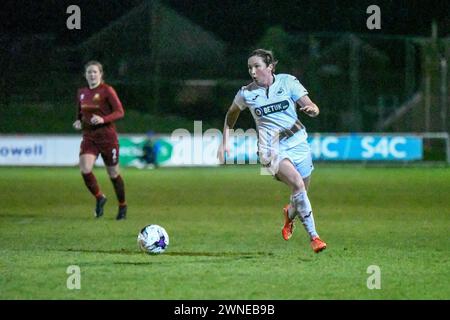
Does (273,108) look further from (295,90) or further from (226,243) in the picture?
(226,243)

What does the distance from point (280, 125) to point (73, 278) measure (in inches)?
118

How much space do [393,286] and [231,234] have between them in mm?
4410

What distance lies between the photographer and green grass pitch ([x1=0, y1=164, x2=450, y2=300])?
784cm

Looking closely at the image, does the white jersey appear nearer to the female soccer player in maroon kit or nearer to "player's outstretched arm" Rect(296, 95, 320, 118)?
"player's outstretched arm" Rect(296, 95, 320, 118)

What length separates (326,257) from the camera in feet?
32.1

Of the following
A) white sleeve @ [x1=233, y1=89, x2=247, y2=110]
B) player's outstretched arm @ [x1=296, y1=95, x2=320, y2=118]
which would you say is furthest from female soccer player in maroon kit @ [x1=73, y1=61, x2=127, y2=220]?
player's outstretched arm @ [x1=296, y1=95, x2=320, y2=118]

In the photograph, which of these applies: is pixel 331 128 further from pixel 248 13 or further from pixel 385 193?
pixel 385 193

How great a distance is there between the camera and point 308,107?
9578 mm

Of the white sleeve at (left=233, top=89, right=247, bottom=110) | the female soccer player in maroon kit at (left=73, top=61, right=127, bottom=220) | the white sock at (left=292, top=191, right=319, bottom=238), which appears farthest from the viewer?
the female soccer player in maroon kit at (left=73, top=61, right=127, bottom=220)

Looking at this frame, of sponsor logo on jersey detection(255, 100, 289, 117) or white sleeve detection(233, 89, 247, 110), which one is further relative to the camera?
white sleeve detection(233, 89, 247, 110)

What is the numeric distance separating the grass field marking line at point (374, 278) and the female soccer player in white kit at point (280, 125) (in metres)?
1.08

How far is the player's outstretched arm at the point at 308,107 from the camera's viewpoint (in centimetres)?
952

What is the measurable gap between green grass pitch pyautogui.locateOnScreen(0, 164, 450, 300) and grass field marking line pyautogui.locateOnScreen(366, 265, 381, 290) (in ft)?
0.22

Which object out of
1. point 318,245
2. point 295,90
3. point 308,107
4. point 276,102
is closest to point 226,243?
point 318,245
